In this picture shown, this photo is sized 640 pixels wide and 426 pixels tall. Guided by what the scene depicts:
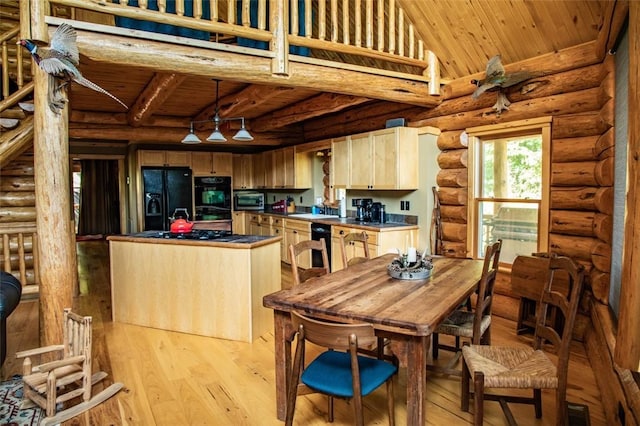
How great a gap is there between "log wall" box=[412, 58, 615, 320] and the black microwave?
5.39 metres

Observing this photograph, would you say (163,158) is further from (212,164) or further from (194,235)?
(194,235)

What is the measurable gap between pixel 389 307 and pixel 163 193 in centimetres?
662

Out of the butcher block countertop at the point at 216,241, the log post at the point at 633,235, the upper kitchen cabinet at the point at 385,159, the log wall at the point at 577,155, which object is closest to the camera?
the log post at the point at 633,235

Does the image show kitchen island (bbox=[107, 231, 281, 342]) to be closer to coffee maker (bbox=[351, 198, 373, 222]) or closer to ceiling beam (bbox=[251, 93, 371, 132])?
ceiling beam (bbox=[251, 93, 371, 132])

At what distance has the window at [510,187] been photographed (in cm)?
390

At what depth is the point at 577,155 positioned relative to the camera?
354 centimetres

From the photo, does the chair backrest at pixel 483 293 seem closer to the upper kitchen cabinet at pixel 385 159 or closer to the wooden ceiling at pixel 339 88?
the wooden ceiling at pixel 339 88

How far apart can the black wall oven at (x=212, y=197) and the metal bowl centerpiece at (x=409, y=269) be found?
5.92 m

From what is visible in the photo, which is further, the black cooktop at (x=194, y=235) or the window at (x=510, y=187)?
the black cooktop at (x=194, y=235)

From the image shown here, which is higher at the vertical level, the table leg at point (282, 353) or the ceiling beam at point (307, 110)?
the ceiling beam at point (307, 110)

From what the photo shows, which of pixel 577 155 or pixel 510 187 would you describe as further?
pixel 510 187

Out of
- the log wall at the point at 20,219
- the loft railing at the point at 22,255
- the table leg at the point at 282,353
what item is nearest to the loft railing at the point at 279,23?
the table leg at the point at 282,353

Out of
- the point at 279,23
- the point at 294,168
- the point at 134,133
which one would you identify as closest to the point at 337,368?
the point at 279,23

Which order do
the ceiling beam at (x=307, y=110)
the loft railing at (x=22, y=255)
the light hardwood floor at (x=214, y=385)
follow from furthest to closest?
1. the loft railing at (x=22, y=255)
2. the ceiling beam at (x=307, y=110)
3. the light hardwood floor at (x=214, y=385)
